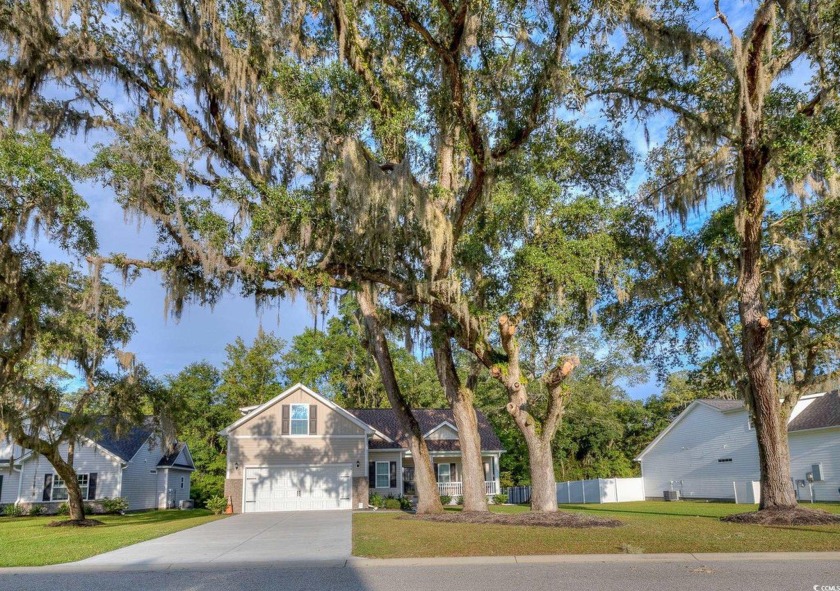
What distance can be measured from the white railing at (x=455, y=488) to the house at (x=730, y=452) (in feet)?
24.5

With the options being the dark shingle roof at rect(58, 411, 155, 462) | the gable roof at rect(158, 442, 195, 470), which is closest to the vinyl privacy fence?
the gable roof at rect(158, 442, 195, 470)

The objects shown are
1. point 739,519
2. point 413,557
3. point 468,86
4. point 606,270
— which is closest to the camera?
point 413,557

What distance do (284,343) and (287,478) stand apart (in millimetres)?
16583

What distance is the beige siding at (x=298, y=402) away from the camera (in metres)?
24.8

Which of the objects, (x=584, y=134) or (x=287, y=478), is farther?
(x=287, y=478)

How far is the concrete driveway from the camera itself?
27.9 feet

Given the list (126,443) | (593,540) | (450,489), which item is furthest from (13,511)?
(593,540)

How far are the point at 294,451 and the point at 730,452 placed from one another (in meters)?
17.5

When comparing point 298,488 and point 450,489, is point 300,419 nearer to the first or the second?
point 298,488

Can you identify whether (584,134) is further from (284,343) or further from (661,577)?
(284,343)

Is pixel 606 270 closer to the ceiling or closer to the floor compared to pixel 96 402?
closer to the ceiling

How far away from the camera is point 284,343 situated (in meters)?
40.2

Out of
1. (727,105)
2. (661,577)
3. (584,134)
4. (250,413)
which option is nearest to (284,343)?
(250,413)

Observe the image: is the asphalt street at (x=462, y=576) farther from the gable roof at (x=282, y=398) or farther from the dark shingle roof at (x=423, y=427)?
the dark shingle roof at (x=423, y=427)
